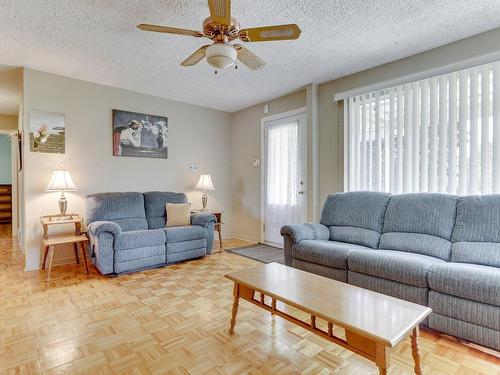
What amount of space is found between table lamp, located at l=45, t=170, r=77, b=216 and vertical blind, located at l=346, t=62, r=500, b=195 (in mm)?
3398

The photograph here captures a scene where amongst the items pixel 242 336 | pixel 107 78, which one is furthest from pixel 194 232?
pixel 107 78

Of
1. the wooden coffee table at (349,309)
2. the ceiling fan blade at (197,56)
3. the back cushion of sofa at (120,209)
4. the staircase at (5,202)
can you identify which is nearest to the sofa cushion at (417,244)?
the wooden coffee table at (349,309)

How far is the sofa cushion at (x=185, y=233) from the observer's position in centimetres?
354

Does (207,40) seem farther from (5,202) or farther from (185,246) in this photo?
(5,202)

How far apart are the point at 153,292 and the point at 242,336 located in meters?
1.16

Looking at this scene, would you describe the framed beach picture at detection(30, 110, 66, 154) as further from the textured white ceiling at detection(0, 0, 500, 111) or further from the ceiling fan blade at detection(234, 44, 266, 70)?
the ceiling fan blade at detection(234, 44, 266, 70)

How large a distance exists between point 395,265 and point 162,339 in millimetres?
1735

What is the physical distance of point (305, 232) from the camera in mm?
→ 2943

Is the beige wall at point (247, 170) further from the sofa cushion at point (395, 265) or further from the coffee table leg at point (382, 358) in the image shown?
the coffee table leg at point (382, 358)

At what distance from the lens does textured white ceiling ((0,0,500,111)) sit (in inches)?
85.3

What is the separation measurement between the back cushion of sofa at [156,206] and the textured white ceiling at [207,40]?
1.55m

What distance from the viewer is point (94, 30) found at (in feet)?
8.13

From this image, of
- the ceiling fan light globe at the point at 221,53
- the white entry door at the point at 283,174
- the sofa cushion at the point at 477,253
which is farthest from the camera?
the white entry door at the point at 283,174

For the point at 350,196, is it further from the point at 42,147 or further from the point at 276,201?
the point at 42,147
